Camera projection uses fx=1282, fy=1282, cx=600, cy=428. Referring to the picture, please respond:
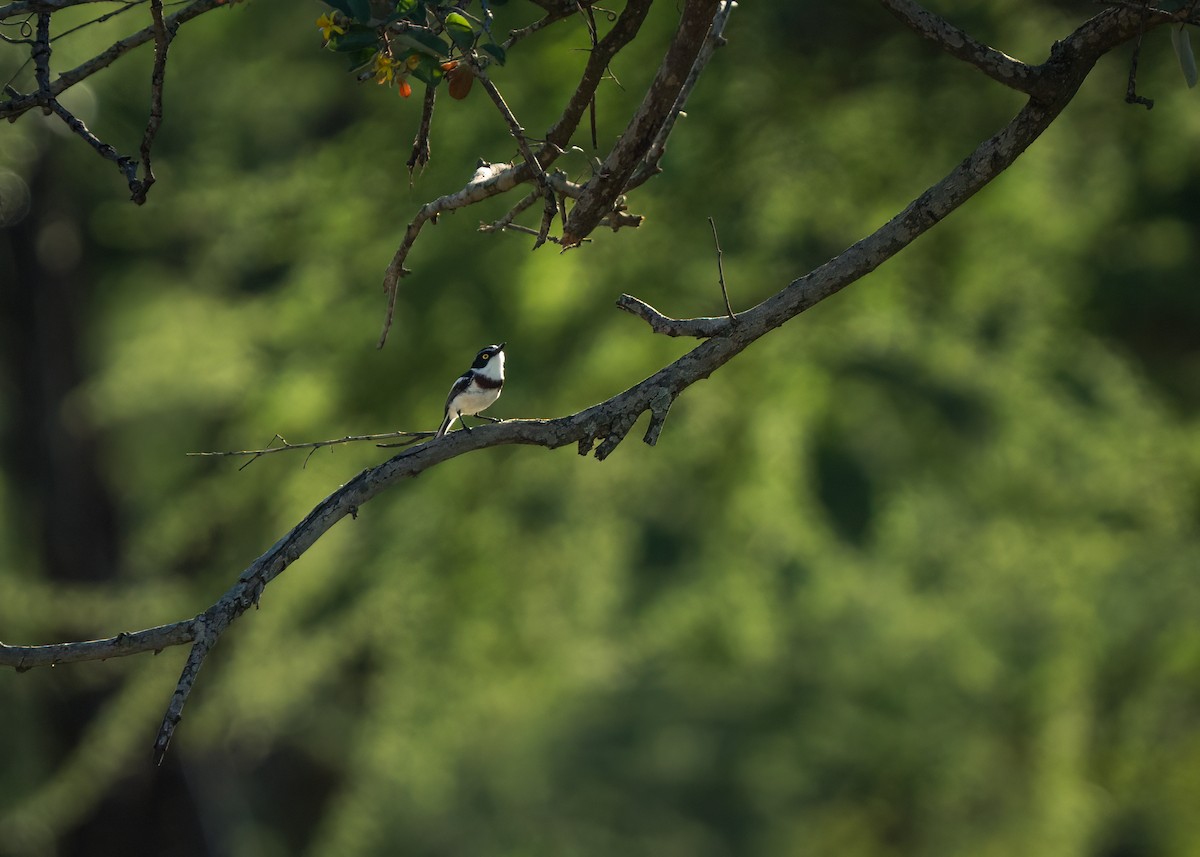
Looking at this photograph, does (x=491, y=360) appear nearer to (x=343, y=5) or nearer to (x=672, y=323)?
(x=672, y=323)

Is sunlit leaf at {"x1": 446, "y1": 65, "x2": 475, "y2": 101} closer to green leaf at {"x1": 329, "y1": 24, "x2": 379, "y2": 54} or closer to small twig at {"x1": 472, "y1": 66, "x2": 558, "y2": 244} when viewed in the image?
small twig at {"x1": 472, "y1": 66, "x2": 558, "y2": 244}

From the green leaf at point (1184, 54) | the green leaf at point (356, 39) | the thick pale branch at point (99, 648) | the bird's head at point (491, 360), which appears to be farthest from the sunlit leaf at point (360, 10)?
the bird's head at point (491, 360)

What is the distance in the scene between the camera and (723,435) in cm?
575

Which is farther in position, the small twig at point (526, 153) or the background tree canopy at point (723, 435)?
the background tree canopy at point (723, 435)

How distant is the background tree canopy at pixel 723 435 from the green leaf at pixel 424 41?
2.90 meters

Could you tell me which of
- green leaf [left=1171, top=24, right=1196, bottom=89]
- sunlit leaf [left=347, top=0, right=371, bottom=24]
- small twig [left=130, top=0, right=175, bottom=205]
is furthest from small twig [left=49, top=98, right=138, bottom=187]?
green leaf [left=1171, top=24, right=1196, bottom=89]

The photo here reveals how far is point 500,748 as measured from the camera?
11023 mm

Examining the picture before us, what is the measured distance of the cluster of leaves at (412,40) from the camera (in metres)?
2.70

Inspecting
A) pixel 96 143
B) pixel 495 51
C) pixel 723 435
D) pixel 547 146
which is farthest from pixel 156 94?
pixel 723 435

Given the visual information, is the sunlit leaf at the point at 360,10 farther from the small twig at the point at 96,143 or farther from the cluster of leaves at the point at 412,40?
the small twig at the point at 96,143

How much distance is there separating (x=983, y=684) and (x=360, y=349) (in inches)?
137

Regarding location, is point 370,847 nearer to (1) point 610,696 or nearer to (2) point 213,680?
(2) point 213,680

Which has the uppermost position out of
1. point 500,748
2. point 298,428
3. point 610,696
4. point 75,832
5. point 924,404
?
point 924,404

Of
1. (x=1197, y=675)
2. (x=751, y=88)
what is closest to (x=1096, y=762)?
(x=1197, y=675)
